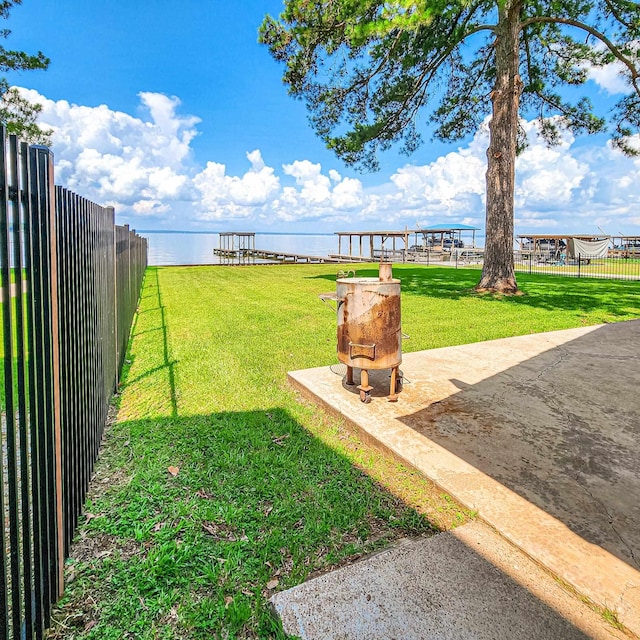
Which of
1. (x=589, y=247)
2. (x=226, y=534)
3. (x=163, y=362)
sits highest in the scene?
(x=589, y=247)

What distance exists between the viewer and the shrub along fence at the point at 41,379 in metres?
1.44

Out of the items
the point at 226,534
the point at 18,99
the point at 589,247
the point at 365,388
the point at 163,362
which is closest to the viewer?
the point at 226,534

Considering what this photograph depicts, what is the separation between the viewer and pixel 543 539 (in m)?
2.14

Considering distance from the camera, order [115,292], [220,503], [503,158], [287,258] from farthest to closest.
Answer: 1. [287,258]
2. [503,158]
3. [115,292]
4. [220,503]

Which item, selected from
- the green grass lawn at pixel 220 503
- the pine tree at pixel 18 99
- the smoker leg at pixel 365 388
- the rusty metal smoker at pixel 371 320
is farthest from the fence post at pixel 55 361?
the pine tree at pixel 18 99

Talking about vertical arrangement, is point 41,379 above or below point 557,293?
Answer: below

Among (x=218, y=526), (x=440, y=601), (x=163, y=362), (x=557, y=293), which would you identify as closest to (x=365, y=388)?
(x=218, y=526)

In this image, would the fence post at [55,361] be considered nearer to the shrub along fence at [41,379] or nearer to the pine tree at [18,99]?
the shrub along fence at [41,379]

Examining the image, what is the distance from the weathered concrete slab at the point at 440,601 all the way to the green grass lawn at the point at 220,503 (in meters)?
0.16

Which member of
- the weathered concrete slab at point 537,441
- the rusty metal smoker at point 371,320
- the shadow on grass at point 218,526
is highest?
the rusty metal smoker at point 371,320

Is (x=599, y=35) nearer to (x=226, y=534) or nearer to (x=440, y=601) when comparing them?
(x=440, y=601)

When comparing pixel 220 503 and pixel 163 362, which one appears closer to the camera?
pixel 220 503

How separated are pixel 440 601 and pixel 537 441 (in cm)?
177

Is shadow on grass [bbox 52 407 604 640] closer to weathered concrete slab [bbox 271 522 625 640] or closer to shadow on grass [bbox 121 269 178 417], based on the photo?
weathered concrete slab [bbox 271 522 625 640]
